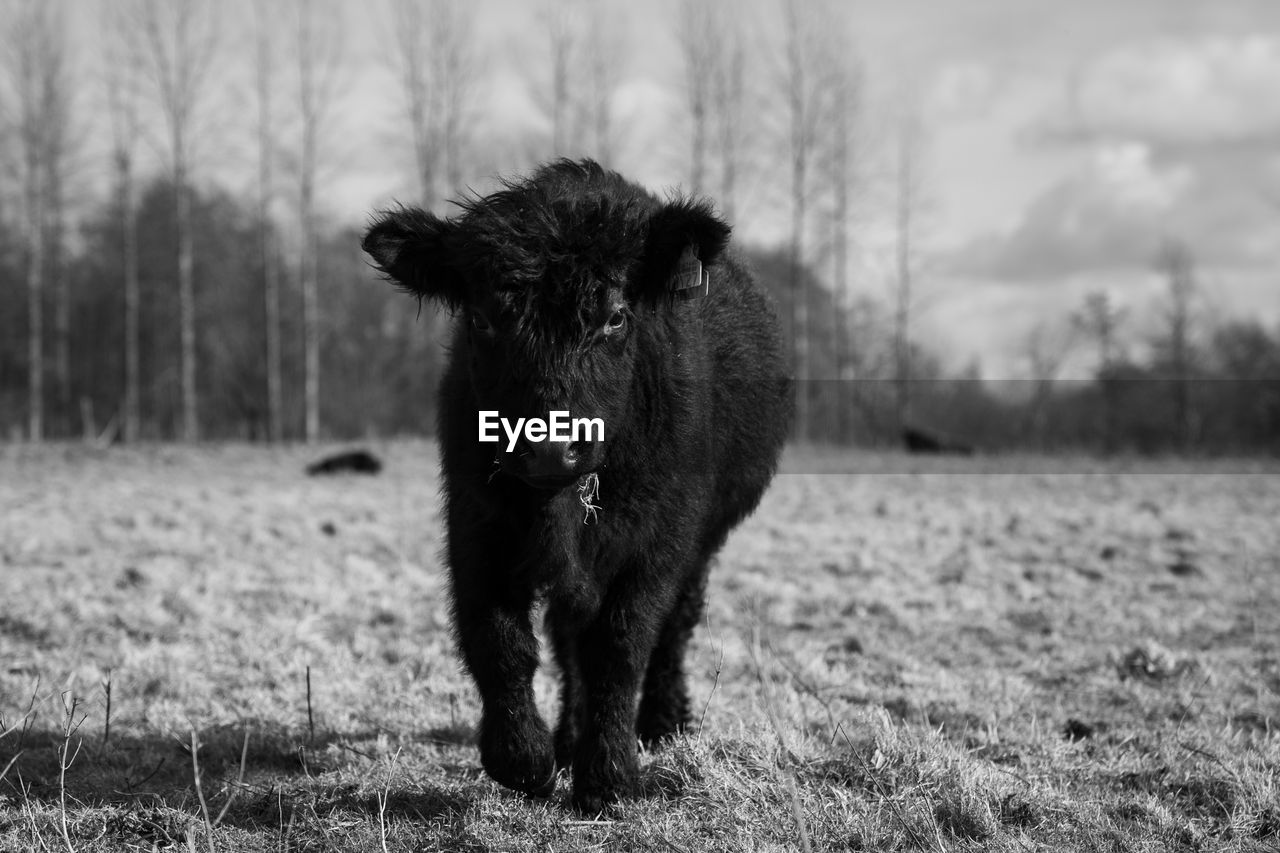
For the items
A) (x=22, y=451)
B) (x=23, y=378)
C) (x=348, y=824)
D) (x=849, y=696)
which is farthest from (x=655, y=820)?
(x=23, y=378)

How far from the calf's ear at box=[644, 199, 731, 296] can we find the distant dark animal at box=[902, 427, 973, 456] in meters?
Answer: 27.3

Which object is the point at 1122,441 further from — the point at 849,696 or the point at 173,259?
the point at 173,259

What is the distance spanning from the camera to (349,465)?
68.5ft

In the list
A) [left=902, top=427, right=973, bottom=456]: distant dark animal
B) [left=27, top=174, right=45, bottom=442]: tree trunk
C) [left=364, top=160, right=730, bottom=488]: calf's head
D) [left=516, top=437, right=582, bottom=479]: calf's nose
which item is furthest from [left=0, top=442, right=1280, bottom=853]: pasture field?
[left=27, top=174, right=45, bottom=442]: tree trunk

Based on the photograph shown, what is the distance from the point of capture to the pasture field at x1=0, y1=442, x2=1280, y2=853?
3955 mm

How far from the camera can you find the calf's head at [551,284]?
3.86m

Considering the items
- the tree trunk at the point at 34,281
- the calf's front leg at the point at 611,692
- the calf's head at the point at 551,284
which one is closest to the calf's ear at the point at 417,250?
the calf's head at the point at 551,284

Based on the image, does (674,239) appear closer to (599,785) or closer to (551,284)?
(551,284)

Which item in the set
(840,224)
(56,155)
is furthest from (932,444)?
(56,155)

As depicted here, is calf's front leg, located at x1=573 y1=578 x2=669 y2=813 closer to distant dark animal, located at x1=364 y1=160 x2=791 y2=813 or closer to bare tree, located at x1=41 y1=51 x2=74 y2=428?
distant dark animal, located at x1=364 y1=160 x2=791 y2=813

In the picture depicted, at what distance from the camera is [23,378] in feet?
150

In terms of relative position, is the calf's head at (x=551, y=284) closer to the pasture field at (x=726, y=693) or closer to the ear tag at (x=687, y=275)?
the ear tag at (x=687, y=275)

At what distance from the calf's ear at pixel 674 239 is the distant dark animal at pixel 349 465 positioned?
17037 millimetres

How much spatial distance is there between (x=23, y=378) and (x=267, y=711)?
157 feet
